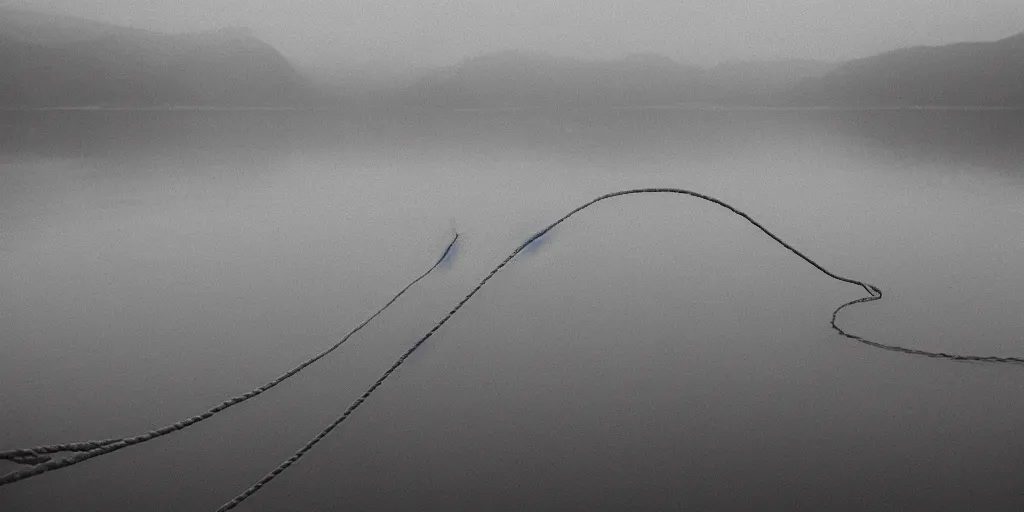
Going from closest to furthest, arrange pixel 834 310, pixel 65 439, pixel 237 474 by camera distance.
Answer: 1. pixel 237 474
2. pixel 65 439
3. pixel 834 310

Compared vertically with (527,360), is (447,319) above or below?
above

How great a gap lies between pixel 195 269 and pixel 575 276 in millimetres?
3609

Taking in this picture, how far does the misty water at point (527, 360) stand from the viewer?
242cm

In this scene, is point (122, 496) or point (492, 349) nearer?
point (122, 496)

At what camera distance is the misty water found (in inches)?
95.3

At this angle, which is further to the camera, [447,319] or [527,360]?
[447,319]

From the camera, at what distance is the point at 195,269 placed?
574 cm

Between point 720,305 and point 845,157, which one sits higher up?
point 845,157

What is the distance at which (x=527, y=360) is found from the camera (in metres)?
3.68

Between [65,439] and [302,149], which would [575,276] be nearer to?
[65,439]

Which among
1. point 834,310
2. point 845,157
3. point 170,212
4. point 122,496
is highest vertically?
point 845,157

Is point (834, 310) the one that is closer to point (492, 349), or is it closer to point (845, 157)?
point (492, 349)

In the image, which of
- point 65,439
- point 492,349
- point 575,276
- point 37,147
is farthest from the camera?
point 37,147

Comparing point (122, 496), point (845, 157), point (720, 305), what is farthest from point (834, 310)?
point (845, 157)
